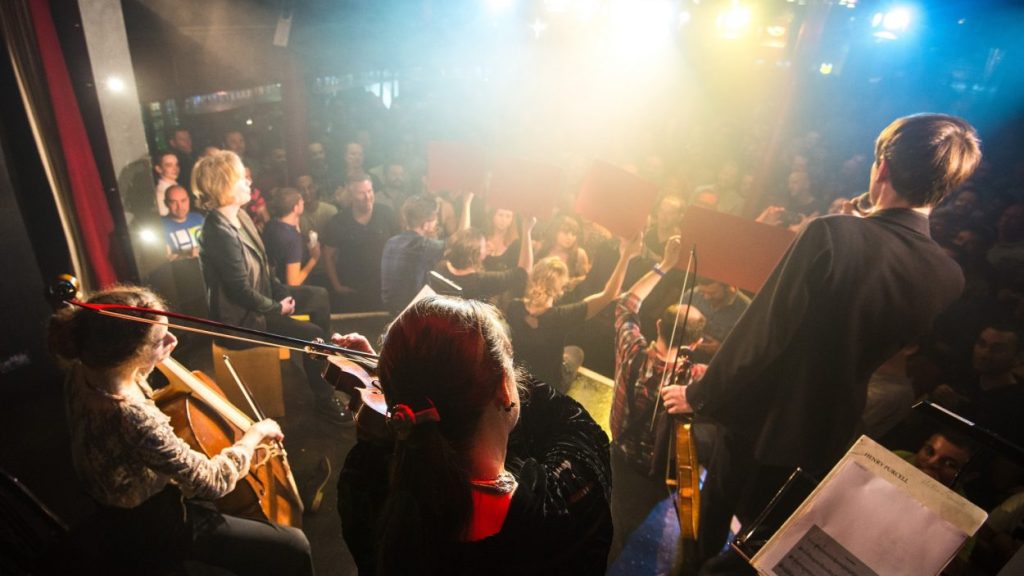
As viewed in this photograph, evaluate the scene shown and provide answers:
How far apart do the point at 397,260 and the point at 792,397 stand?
322 centimetres

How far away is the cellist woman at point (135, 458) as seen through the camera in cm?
173

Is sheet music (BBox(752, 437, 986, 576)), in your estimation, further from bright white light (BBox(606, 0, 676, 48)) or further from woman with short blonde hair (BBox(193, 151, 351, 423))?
bright white light (BBox(606, 0, 676, 48))

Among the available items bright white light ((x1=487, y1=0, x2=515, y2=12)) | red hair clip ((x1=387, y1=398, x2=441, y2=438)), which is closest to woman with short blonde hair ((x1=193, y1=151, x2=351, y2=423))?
red hair clip ((x1=387, y1=398, x2=441, y2=438))

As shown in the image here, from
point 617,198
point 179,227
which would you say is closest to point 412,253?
point 617,198

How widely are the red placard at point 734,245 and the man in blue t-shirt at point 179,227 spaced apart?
4268 millimetres

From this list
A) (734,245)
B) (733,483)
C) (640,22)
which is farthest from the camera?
(640,22)

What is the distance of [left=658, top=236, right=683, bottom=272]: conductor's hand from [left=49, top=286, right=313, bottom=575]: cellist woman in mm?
2707

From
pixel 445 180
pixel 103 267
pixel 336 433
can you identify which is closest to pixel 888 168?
pixel 445 180

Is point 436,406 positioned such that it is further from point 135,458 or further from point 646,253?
point 646,253

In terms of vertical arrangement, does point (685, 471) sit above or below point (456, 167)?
below

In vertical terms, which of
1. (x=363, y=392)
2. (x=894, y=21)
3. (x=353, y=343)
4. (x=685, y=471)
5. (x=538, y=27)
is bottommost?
(x=685, y=471)

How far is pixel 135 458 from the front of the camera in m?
1.77

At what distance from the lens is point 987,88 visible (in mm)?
4898

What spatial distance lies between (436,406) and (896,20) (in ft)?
17.6
